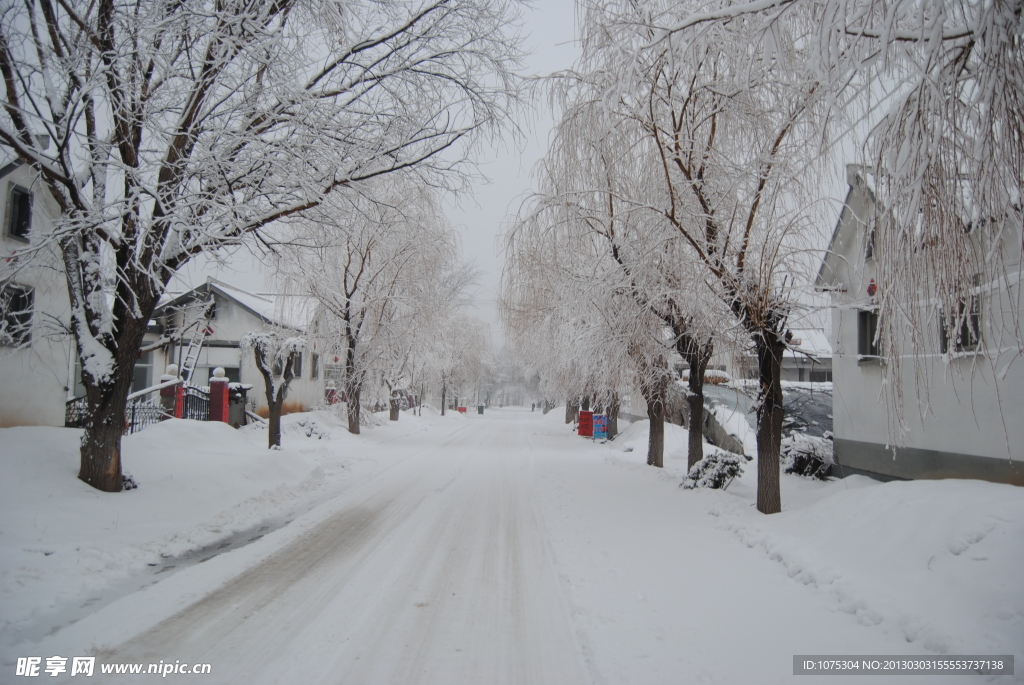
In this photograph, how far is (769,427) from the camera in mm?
7762

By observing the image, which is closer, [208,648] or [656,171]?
[208,648]

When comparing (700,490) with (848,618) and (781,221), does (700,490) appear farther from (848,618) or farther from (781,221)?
(848,618)

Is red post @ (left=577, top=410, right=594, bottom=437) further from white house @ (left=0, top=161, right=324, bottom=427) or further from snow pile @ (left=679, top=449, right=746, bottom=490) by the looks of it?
snow pile @ (left=679, top=449, right=746, bottom=490)

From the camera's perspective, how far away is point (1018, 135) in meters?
2.83

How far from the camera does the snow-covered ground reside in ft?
11.9

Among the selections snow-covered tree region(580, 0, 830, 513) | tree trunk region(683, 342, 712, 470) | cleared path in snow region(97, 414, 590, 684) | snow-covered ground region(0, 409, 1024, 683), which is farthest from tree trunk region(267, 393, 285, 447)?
snow-covered tree region(580, 0, 830, 513)

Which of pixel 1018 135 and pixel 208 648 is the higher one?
pixel 1018 135

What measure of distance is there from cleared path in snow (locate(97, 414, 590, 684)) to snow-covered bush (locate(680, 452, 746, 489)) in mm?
3972

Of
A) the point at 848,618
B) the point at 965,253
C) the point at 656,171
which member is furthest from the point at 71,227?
the point at 848,618

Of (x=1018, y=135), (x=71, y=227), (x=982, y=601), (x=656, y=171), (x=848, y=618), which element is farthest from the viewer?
(x=656, y=171)

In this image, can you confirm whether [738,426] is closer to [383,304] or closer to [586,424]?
[586,424]

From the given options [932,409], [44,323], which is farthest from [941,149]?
[44,323]

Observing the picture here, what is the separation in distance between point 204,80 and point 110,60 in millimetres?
1131

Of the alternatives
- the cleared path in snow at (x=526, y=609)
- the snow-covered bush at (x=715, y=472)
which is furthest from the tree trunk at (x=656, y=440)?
the cleared path in snow at (x=526, y=609)
